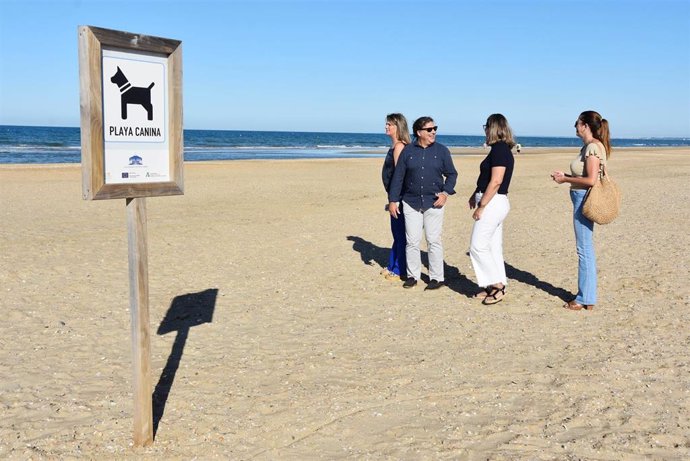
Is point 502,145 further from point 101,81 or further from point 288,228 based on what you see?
point 288,228

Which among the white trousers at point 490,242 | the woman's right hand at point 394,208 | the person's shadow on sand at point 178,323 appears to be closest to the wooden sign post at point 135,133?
the person's shadow on sand at point 178,323

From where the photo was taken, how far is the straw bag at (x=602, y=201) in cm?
601

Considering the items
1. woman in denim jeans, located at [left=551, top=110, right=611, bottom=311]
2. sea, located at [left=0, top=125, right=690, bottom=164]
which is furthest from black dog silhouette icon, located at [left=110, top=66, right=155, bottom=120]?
sea, located at [left=0, top=125, right=690, bottom=164]

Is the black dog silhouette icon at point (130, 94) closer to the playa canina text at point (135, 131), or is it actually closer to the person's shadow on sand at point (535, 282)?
the playa canina text at point (135, 131)

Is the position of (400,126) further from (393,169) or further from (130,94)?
(130,94)

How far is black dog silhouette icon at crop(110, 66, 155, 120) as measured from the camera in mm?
3291

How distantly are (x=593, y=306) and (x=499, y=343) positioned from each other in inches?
61.3

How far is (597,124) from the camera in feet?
19.9

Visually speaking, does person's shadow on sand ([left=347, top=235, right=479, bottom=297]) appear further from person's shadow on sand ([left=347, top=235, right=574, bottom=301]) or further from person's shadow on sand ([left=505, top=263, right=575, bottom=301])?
person's shadow on sand ([left=505, top=263, right=575, bottom=301])

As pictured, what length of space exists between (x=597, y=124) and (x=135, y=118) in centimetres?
428

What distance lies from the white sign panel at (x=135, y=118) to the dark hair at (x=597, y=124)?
4.03 meters

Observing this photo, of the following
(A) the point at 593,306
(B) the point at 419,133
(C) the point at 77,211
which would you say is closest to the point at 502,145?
(B) the point at 419,133

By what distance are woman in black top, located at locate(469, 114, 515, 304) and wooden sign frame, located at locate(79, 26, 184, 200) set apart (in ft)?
11.1

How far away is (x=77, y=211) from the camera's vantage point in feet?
43.3
